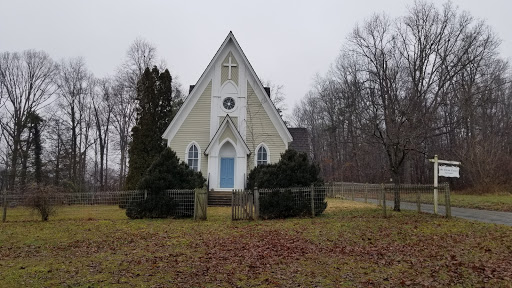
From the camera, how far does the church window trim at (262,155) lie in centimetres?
2545

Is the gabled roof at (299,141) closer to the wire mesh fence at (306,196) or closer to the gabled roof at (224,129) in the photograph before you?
the gabled roof at (224,129)

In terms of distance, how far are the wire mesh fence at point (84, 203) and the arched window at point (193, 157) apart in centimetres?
665

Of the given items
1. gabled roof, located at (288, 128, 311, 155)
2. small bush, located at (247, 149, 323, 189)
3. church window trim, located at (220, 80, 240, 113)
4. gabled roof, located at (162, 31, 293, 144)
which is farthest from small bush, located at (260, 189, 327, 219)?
gabled roof, located at (288, 128, 311, 155)

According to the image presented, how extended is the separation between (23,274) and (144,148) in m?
19.4

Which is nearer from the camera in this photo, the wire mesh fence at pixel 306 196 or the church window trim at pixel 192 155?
the wire mesh fence at pixel 306 196

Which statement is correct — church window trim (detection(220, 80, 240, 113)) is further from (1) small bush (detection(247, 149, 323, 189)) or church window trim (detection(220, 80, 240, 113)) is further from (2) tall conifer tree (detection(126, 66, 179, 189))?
(1) small bush (detection(247, 149, 323, 189))

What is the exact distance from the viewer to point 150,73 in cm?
2814

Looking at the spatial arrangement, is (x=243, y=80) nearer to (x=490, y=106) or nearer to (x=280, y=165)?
(x=280, y=165)

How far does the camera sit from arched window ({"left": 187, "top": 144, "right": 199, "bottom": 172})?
24953 mm

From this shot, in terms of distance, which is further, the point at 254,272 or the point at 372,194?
the point at 372,194

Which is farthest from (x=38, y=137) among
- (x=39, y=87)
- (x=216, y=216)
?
(x=216, y=216)

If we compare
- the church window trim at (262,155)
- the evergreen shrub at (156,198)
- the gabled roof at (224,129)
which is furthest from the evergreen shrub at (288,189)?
the church window trim at (262,155)

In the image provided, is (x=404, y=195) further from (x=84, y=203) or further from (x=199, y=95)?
(x=84, y=203)

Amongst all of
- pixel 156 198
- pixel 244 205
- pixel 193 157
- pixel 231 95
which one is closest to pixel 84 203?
pixel 156 198
